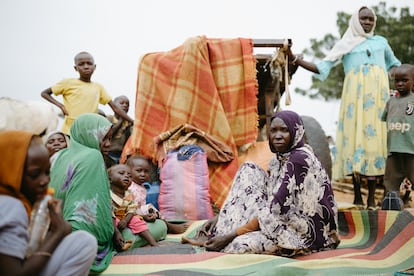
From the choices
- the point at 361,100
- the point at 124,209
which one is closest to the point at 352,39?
the point at 361,100

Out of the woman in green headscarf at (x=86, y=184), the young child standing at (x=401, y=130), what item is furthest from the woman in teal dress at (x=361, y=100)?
the woman in green headscarf at (x=86, y=184)

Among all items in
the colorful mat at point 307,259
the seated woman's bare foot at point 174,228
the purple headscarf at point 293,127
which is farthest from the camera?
the seated woman's bare foot at point 174,228

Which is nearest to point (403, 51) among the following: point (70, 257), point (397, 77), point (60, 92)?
point (397, 77)

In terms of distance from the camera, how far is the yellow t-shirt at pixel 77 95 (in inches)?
241

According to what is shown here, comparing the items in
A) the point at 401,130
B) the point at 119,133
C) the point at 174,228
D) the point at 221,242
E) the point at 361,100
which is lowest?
the point at 174,228

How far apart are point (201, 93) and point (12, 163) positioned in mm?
3726

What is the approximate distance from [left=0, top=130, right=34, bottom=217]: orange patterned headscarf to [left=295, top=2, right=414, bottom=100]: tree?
636 inches

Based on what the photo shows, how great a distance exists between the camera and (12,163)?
6.61 feet

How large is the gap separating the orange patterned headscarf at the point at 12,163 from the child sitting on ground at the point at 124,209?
1665 millimetres

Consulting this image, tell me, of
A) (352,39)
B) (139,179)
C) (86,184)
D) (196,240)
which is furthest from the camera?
(352,39)

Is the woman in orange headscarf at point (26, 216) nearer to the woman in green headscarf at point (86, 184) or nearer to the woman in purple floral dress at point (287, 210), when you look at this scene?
the woman in green headscarf at point (86, 184)

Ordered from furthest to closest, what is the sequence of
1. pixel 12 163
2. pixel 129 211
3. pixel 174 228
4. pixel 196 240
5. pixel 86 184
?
pixel 174 228 → pixel 196 240 → pixel 129 211 → pixel 86 184 → pixel 12 163

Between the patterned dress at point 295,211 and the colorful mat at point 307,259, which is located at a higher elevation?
the patterned dress at point 295,211

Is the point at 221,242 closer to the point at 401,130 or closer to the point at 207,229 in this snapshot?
the point at 207,229
